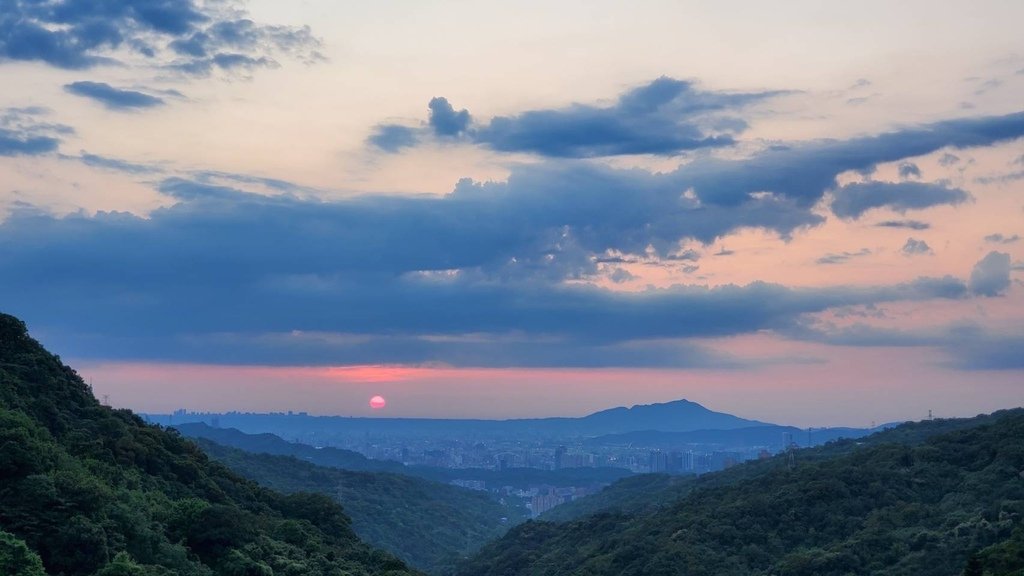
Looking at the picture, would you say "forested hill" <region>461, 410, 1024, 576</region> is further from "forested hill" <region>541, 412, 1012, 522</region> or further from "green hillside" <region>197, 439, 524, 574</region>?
"green hillside" <region>197, 439, 524, 574</region>

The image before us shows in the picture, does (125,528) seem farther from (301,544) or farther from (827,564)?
(827,564)

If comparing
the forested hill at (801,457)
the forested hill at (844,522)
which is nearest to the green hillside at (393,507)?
the forested hill at (801,457)

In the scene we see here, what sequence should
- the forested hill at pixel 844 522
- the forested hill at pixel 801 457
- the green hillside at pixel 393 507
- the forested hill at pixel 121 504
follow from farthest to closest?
the green hillside at pixel 393 507 → the forested hill at pixel 801 457 → the forested hill at pixel 844 522 → the forested hill at pixel 121 504

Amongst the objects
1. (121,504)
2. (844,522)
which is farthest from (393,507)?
(121,504)

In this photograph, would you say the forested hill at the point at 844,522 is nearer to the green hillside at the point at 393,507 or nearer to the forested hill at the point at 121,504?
the forested hill at the point at 121,504

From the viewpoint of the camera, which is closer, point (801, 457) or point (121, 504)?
point (121, 504)

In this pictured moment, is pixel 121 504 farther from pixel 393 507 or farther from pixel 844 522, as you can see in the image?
pixel 393 507

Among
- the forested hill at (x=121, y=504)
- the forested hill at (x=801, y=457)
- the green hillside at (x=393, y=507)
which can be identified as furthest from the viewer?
the green hillside at (x=393, y=507)
